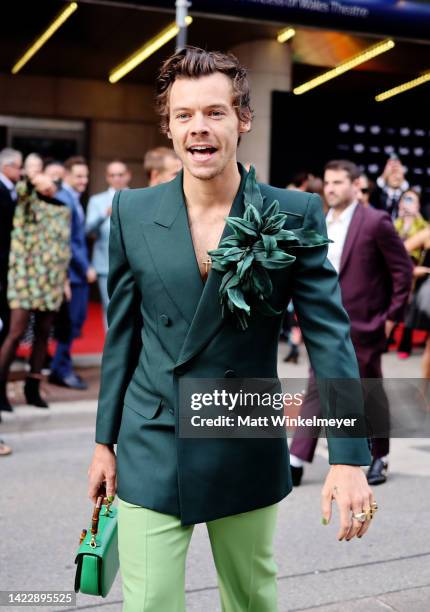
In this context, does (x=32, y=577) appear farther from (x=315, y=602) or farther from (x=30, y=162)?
(x=30, y=162)

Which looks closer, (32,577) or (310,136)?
(32,577)

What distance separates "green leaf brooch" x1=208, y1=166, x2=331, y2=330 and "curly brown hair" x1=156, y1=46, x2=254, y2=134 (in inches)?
12.0

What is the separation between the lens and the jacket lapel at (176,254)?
242cm

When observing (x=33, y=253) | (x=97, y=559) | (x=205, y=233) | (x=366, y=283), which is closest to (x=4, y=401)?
(x=33, y=253)

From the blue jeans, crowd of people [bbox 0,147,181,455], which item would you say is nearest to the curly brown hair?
crowd of people [bbox 0,147,181,455]

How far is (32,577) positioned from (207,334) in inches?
85.9

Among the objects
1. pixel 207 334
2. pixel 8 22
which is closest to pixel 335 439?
pixel 207 334

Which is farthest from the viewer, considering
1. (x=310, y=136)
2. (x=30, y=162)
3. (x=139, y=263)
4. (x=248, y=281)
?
(x=310, y=136)

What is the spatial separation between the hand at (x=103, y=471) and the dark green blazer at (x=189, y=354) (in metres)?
0.03

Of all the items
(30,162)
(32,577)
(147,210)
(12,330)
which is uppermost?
(30,162)

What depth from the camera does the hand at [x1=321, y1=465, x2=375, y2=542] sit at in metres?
2.25

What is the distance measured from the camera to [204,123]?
237 cm

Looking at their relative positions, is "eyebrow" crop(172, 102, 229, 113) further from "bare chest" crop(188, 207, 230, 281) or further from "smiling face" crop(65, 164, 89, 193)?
"smiling face" crop(65, 164, 89, 193)

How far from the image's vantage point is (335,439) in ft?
7.68
